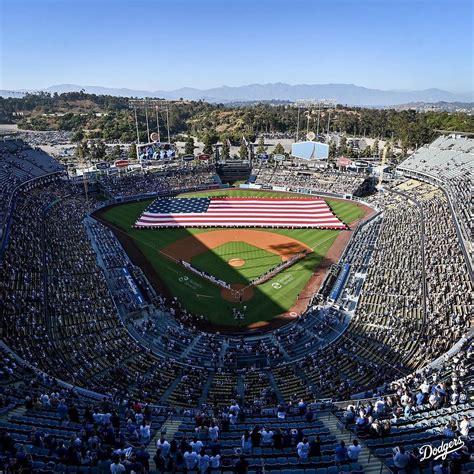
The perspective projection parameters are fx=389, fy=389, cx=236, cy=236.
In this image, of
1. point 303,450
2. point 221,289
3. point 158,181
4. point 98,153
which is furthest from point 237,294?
point 98,153

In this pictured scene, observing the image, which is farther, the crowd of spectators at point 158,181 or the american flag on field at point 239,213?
the crowd of spectators at point 158,181

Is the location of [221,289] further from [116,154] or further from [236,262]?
[116,154]

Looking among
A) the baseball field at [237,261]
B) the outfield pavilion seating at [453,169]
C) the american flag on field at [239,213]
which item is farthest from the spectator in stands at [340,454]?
the american flag on field at [239,213]

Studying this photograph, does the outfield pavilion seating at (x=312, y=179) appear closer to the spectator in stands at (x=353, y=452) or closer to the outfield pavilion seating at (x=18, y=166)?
the outfield pavilion seating at (x=18, y=166)

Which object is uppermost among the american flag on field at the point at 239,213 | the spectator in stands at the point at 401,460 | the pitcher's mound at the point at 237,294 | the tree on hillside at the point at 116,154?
the tree on hillside at the point at 116,154

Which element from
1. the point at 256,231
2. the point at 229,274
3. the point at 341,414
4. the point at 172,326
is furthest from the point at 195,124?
the point at 341,414
